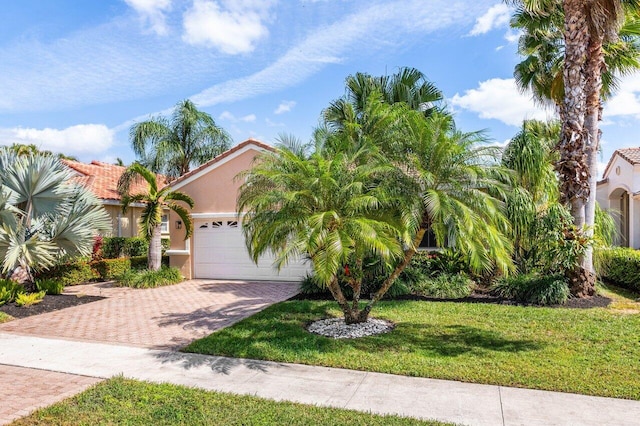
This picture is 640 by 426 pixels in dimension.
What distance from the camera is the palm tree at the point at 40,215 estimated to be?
11.5m

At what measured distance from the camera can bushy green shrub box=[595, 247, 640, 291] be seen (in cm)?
1270

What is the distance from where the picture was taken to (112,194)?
2145 cm

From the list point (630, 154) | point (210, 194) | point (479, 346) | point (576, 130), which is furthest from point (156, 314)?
point (630, 154)

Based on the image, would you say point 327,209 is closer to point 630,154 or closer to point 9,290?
point 9,290

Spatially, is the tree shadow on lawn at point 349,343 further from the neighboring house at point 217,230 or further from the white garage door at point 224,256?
the neighboring house at point 217,230

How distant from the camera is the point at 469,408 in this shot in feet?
16.8

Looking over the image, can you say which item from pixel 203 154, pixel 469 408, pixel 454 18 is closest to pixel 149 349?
pixel 469 408

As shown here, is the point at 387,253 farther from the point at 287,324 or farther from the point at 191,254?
the point at 191,254

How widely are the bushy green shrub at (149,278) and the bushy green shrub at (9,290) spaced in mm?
3786

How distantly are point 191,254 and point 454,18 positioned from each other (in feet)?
41.8

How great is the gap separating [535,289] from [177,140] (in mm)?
22324

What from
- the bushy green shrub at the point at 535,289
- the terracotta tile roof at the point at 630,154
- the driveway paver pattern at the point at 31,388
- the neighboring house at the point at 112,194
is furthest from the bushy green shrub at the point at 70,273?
the terracotta tile roof at the point at 630,154

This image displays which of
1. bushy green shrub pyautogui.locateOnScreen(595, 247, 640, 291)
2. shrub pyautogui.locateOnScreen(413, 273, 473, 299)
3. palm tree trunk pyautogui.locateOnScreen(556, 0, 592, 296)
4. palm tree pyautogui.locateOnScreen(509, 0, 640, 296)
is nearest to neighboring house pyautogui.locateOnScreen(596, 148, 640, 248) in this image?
bushy green shrub pyautogui.locateOnScreen(595, 247, 640, 291)

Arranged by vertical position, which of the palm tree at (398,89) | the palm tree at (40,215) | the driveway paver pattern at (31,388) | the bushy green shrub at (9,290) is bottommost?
the driveway paver pattern at (31,388)
